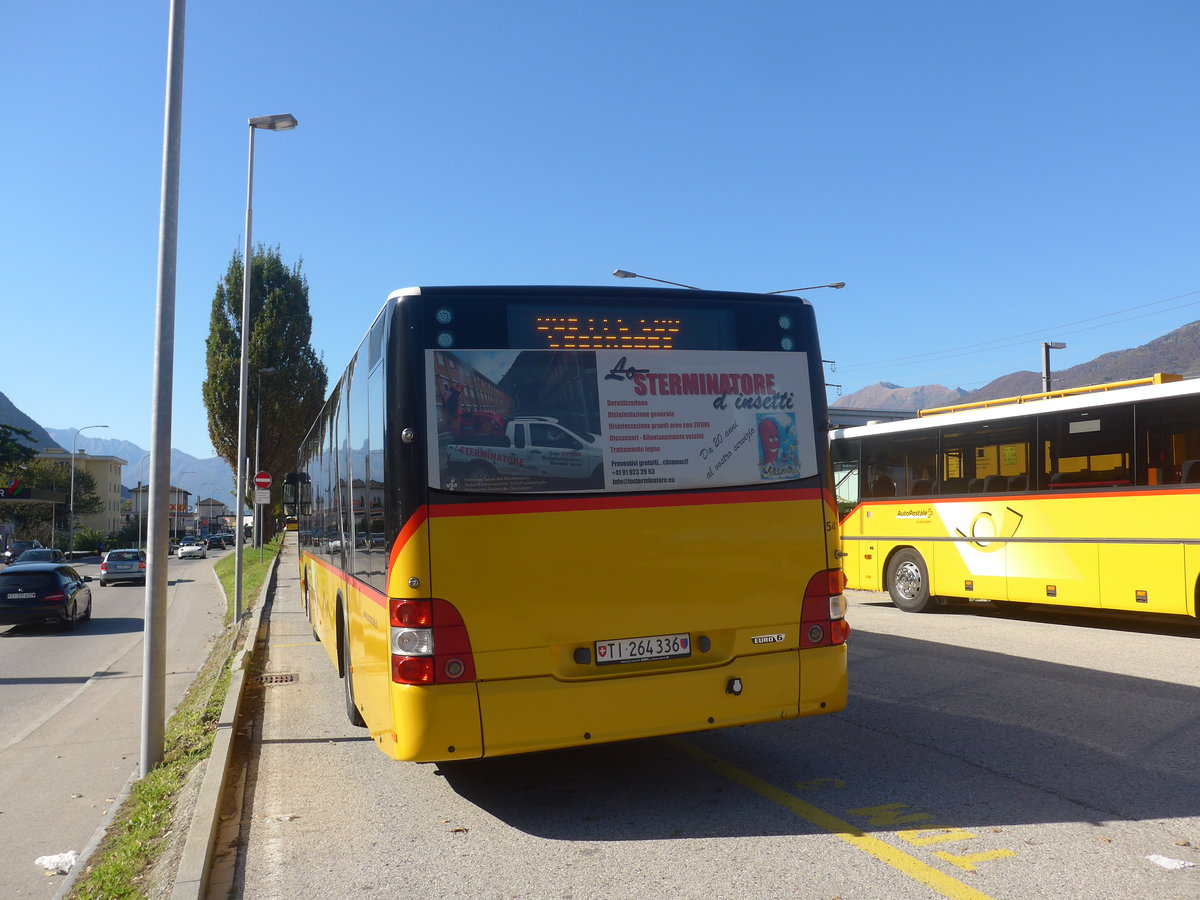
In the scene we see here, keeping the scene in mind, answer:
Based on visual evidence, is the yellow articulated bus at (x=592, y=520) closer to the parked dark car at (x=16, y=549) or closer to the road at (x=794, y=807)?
the road at (x=794, y=807)

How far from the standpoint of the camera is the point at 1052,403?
1305 cm

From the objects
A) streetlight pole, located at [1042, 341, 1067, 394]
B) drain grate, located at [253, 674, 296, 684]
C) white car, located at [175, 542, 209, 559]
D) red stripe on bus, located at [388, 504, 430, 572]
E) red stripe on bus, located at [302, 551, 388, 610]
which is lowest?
white car, located at [175, 542, 209, 559]

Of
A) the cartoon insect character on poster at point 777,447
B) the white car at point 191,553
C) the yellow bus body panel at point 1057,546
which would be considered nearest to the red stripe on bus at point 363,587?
the cartoon insect character on poster at point 777,447

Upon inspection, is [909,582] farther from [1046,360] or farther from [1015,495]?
[1046,360]

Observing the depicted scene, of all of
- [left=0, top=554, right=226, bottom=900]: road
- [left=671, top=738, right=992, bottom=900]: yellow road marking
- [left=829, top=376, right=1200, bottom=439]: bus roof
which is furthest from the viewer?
[left=829, top=376, right=1200, bottom=439]: bus roof

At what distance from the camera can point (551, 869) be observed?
4.59m

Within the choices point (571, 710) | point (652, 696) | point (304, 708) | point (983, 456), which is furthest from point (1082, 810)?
point (983, 456)

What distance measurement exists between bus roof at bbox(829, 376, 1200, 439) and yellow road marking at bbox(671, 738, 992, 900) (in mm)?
5267

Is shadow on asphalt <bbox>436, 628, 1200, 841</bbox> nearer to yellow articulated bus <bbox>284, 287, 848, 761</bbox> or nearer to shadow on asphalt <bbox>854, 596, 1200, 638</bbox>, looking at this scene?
yellow articulated bus <bbox>284, 287, 848, 761</bbox>

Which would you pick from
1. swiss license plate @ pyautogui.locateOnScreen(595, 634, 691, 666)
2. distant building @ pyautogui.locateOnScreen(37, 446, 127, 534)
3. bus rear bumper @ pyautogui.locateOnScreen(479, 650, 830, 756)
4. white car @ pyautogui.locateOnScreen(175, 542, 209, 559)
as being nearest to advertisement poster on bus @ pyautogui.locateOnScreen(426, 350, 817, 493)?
swiss license plate @ pyautogui.locateOnScreen(595, 634, 691, 666)

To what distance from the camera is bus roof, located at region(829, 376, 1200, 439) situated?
1158cm

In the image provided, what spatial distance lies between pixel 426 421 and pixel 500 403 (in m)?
0.40

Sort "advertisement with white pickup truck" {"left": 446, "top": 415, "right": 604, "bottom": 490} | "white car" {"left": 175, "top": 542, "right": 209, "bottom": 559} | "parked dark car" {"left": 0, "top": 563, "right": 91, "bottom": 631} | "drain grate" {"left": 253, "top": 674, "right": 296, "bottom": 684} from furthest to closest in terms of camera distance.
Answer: "white car" {"left": 175, "top": 542, "right": 209, "bottom": 559}, "parked dark car" {"left": 0, "top": 563, "right": 91, "bottom": 631}, "drain grate" {"left": 253, "top": 674, "right": 296, "bottom": 684}, "advertisement with white pickup truck" {"left": 446, "top": 415, "right": 604, "bottom": 490}

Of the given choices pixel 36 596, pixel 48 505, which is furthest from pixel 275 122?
pixel 48 505
